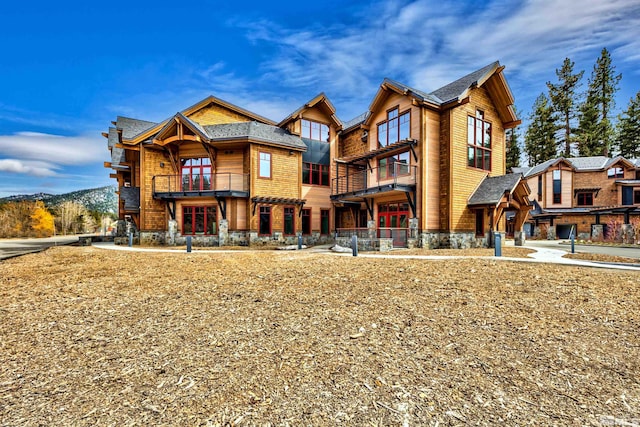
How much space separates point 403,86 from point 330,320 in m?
16.5

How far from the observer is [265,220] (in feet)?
65.9

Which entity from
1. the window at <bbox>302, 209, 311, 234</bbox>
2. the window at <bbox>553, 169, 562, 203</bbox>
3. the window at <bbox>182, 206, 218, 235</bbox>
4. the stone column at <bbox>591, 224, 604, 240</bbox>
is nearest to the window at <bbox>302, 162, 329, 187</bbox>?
the window at <bbox>302, 209, 311, 234</bbox>

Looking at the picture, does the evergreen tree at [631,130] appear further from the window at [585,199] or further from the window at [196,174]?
the window at [196,174]

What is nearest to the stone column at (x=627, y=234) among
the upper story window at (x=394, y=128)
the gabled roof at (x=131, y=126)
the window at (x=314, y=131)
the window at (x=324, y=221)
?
the upper story window at (x=394, y=128)

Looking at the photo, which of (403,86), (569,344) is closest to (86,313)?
(569,344)

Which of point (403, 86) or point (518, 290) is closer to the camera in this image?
point (518, 290)

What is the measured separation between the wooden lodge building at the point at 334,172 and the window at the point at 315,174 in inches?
3.1

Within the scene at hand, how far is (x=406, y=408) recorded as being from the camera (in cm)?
286

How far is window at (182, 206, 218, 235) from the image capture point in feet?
65.0

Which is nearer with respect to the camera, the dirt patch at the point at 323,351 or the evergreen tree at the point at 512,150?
the dirt patch at the point at 323,351

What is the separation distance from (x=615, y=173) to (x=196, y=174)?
4098 centimetres

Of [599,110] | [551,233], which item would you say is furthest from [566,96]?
[551,233]

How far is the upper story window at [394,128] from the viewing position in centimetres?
→ 1794

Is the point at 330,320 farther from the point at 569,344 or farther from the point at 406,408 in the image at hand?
the point at 569,344
